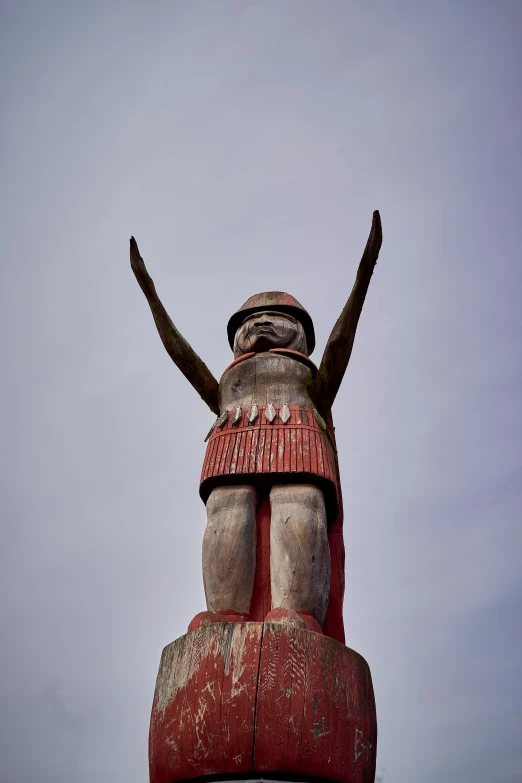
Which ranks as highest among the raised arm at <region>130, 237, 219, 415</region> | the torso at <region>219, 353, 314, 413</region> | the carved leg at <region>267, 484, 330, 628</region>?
the raised arm at <region>130, 237, 219, 415</region>

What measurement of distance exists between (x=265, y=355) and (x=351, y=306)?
734 mm

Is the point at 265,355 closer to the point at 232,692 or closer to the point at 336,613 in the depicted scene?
the point at 336,613

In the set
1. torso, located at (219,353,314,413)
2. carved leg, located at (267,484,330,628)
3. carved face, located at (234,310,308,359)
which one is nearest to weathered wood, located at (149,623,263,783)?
carved leg, located at (267,484,330,628)

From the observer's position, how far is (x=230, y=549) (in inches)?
170

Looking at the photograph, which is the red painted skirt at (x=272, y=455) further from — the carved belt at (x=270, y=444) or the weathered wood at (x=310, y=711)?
the weathered wood at (x=310, y=711)

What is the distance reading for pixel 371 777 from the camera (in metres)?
3.63

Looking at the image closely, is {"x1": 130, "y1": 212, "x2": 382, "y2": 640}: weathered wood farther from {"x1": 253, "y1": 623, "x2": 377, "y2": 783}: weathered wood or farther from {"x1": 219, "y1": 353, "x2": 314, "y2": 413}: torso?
{"x1": 253, "y1": 623, "x2": 377, "y2": 783}: weathered wood

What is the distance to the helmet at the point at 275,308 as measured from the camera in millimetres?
5754

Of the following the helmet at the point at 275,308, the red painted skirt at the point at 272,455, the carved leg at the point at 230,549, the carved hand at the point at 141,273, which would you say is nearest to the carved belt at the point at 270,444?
the red painted skirt at the point at 272,455

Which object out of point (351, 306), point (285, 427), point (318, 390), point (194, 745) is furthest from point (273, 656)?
point (351, 306)

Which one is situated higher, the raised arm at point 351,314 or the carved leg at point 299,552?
the raised arm at point 351,314

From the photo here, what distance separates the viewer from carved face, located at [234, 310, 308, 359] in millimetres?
5473

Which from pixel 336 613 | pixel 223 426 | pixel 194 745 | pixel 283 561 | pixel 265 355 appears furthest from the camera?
pixel 265 355

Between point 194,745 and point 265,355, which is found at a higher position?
point 265,355
